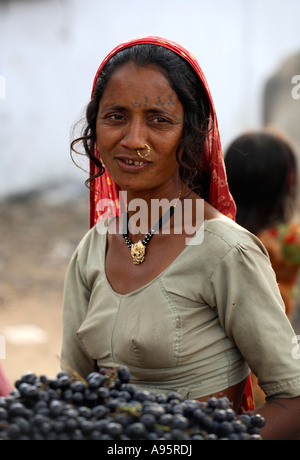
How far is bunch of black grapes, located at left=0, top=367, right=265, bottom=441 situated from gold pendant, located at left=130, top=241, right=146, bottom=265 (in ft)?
1.69

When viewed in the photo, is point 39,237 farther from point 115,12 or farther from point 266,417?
point 266,417

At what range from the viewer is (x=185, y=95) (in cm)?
162

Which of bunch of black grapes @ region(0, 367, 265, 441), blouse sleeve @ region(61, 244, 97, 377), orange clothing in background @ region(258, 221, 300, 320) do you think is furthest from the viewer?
→ orange clothing in background @ region(258, 221, 300, 320)

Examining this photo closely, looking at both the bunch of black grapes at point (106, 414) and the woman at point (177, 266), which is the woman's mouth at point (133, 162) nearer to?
the woman at point (177, 266)

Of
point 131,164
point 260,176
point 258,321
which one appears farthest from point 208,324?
point 260,176

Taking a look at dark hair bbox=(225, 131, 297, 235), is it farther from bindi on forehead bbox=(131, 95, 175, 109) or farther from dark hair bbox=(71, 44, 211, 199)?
bindi on forehead bbox=(131, 95, 175, 109)

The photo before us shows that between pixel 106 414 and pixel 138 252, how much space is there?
2.22ft

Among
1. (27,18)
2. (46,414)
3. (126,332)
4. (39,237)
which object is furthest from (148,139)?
(27,18)

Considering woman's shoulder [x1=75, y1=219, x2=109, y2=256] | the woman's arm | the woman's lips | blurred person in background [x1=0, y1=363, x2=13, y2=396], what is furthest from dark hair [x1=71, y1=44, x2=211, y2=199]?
blurred person in background [x1=0, y1=363, x2=13, y2=396]

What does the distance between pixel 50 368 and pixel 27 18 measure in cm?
589

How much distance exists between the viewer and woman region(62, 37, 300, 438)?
1503mm

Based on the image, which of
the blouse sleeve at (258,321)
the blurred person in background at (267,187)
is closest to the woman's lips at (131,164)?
the blouse sleeve at (258,321)

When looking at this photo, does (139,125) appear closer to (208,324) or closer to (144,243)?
(144,243)

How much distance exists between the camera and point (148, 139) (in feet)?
5.20
